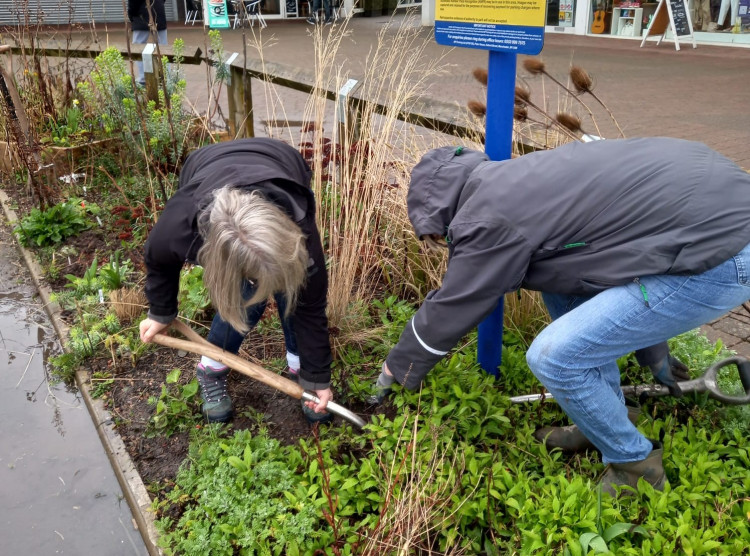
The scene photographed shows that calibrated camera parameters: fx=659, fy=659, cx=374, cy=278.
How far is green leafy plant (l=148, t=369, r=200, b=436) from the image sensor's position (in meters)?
2.78

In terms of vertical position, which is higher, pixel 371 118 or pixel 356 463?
pixel 371 118

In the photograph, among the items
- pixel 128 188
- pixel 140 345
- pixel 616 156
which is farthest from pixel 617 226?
pixel 128 188

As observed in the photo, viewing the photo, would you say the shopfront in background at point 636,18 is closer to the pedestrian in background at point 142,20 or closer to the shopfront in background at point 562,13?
the shopfront in background at point 562,13

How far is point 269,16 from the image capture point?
23.7 m

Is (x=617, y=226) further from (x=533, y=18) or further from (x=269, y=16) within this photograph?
(x=269, y=16)

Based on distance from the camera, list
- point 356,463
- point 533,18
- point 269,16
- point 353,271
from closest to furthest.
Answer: point 533,18 < point 356,463 < point 353,271 < point 269,16

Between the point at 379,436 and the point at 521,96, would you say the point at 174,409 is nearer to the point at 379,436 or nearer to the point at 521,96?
the point at 379,436

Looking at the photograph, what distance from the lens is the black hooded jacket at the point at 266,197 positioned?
2.09 m

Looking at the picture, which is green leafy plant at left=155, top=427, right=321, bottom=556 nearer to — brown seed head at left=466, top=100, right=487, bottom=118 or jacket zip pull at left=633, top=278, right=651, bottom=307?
jacket zip pull at left=633, top=278, right=651, bottom=307

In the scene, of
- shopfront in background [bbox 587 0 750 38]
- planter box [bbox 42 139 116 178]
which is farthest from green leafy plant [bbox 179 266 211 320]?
shopfront in background [bbox 587 0 750 38]

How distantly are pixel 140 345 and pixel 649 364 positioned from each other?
7.67 ft

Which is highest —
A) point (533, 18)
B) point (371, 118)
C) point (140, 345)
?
point (533, 18)

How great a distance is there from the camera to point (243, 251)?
1818mm

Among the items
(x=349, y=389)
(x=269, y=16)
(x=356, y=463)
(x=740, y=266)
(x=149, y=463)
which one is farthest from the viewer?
(x=269, y=16)
